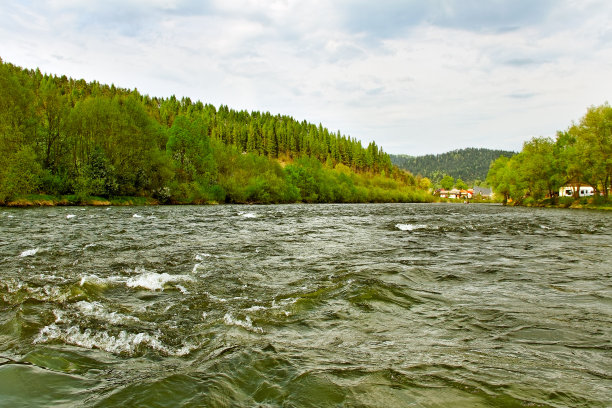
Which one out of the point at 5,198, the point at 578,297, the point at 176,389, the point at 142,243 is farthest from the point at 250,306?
the point at 5,198

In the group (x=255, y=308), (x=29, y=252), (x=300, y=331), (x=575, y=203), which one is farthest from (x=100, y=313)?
(x=575, y=203)

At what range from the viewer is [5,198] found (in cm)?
3628

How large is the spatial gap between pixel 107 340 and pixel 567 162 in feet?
241

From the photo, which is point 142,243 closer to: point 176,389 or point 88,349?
point 88,349

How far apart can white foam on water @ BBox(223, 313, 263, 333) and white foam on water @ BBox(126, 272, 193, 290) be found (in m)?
2.57

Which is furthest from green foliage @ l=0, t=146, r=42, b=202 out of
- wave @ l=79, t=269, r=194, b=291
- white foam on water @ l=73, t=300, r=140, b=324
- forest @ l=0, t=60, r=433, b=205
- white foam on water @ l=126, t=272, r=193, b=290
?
white foam on water @ l=73, t=300, r=140, b=324

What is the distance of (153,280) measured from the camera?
7.93 metres

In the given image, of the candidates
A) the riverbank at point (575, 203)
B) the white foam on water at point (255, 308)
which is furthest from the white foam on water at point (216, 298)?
the riverbank at point (575, 203)

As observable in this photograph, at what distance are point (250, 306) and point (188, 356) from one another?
216cm

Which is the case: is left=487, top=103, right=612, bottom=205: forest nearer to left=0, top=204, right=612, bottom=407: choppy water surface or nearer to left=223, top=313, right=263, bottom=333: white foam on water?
left=0, top=204, right=612, bottom=407: choppy water surface

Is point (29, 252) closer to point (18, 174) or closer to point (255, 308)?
point (255, 308)

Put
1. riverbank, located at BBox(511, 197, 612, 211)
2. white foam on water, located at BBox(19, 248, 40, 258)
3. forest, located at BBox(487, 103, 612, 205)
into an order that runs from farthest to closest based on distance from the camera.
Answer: riverbank, located at BBox(511, 197, 612, 211)
forest, located at BBox(487, 103, 612, 205)
white foam on water, located at BBox(19, 248, 40, 258)

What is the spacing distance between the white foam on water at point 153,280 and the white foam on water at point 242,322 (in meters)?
2.57

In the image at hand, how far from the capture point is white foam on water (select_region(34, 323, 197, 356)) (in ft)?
14.6
